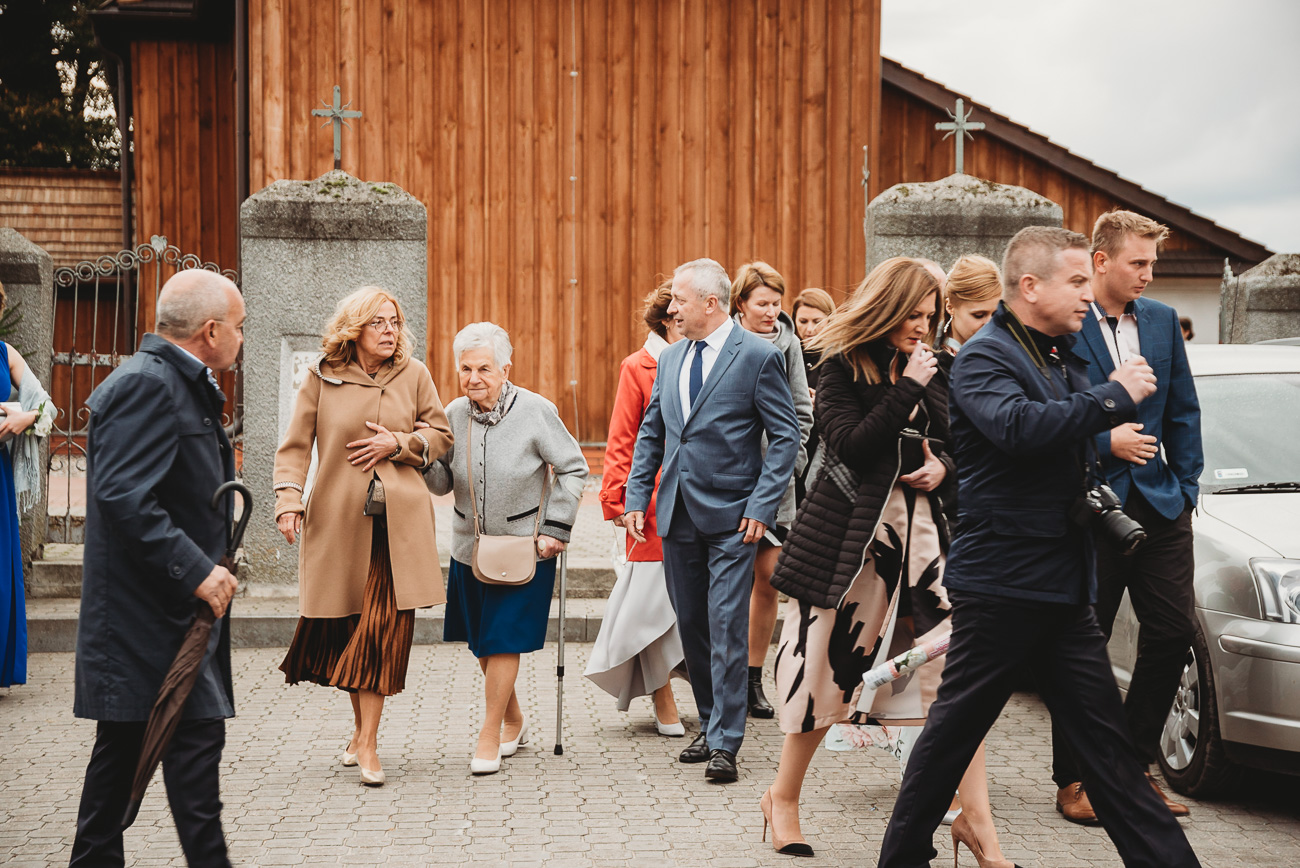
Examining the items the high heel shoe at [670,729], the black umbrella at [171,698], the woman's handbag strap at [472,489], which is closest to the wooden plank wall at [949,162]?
the high heel shoe at [670,729]

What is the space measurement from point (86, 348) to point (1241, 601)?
15327 millimetres

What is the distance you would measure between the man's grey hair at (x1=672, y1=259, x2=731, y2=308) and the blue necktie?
213mm

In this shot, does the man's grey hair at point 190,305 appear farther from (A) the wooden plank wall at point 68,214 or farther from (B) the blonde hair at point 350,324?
(A) the wooden plank wall at point 68,214

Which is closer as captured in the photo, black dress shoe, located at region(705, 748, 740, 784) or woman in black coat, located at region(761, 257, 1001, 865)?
woman in black coat, located at region(761, 257, 1001, 865)

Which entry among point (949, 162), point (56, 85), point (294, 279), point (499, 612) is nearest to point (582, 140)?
point (949, 162)

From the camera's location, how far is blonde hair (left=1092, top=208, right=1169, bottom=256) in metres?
4.69

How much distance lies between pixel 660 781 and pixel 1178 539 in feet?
7.31

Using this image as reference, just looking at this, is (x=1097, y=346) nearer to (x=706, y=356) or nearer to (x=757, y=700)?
(x=706, y=356)

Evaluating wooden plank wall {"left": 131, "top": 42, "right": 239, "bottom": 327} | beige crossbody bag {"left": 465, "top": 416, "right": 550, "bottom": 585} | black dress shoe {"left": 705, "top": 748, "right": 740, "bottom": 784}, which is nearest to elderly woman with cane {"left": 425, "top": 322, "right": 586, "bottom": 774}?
beige crossbody bag {"left": 465, "top": 416, "right": 550, "bottom": 585}

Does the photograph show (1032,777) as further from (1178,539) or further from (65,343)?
(65,343)

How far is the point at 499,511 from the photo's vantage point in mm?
5469

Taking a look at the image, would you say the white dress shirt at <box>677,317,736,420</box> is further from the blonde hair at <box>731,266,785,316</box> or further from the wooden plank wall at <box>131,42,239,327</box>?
the wooden plank wall at <box>131,42,239,327</box>

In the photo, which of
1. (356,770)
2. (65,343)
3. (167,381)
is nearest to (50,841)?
(356,770)

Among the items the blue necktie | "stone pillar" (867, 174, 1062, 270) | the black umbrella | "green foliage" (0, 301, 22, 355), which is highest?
"stone pillar" (867, 174, 1062, 270)
